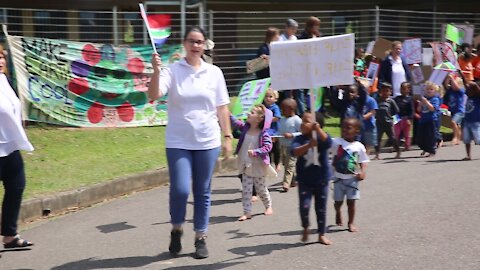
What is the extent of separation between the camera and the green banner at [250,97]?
30.2ft

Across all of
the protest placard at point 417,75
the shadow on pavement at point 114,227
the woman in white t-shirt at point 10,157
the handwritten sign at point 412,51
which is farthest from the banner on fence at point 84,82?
the woman in white t-shirt at point 10,157

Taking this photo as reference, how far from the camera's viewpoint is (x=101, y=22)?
612 inches

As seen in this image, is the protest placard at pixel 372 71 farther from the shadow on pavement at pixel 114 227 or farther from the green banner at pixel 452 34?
the shadow on pavement at pixel 114 227

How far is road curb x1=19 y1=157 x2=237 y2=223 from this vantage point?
7633mm

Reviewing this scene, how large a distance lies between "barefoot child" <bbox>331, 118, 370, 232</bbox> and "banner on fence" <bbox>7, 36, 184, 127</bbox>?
5.95 metres

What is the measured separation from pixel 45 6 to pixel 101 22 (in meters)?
3.53

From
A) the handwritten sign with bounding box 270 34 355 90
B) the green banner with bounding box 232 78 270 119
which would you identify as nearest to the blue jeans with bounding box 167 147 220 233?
the handwritten sign with bounding box 270 34 355 90

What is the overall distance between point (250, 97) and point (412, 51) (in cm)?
672

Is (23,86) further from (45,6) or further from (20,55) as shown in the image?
(45,6)

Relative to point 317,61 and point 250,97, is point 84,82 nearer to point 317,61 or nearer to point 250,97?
point 250,97

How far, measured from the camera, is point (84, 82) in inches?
503

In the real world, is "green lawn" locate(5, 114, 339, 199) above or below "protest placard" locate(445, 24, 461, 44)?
below

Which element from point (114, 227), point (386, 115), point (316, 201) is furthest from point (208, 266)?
point (386, 115)

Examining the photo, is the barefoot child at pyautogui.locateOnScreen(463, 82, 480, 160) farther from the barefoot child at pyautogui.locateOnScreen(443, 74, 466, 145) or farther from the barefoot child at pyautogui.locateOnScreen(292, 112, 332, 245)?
the barefoot child at pyautogui.locateOnScreen(292, 112, 332, 245)
